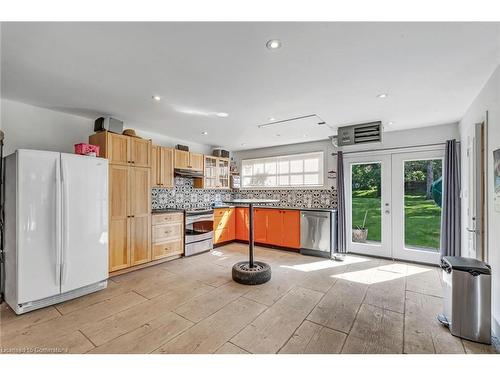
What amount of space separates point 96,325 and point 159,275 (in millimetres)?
1297

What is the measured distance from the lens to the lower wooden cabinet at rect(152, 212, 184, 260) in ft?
12.7

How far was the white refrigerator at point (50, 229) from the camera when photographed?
2312mm

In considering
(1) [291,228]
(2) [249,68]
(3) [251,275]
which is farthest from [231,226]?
(2) [249,68]

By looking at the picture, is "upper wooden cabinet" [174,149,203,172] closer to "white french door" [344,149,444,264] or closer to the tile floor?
the tile floor

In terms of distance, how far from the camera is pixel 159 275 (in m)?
3.40

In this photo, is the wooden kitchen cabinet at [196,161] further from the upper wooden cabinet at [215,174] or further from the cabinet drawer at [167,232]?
the cabinet drawer at [167,232]

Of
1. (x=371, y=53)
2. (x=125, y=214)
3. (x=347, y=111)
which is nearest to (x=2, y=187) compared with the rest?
(x=125, y=214)

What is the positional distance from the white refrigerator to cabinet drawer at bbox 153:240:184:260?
1025mm

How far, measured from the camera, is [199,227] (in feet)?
15.1

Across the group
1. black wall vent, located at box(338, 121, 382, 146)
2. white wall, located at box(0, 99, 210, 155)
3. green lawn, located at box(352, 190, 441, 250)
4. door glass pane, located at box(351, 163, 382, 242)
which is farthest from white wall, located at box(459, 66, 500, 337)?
white wall, located at box(0, 99, 210, 155)

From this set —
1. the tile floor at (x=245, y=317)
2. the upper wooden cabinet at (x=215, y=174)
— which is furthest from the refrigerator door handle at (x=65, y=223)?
the upper wooden cabinet at (x=215, y=174)

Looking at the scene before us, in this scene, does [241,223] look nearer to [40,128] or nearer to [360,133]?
[360,133]

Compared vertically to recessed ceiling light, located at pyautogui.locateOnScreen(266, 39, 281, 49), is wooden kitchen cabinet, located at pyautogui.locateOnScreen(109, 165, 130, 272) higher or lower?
lower
